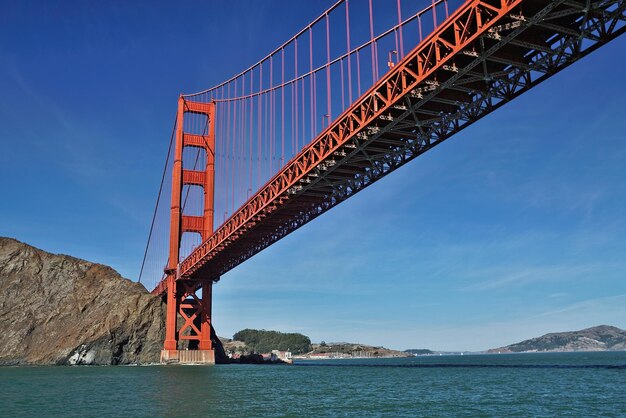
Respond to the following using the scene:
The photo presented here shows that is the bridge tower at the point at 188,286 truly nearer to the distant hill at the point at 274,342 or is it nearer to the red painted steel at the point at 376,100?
the red painted steel at the point at 376,100

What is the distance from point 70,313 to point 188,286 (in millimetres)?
22980

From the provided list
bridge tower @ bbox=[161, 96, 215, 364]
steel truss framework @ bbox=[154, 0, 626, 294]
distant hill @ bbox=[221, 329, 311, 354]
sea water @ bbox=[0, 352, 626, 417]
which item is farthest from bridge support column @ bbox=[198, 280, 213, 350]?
distant hill @ bbox=[221, 329, 311, 354]

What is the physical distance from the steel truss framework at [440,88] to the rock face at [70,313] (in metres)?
32.1

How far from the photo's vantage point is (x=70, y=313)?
75750 mm

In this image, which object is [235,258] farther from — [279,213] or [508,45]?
[508,45]

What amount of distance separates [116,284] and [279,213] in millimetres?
42120

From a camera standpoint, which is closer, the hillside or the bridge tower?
the bridge tower

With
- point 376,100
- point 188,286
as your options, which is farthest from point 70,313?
point 376,100

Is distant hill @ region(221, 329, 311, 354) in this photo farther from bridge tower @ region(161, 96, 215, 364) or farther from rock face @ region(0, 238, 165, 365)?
bridge tower @ region(161, 96, 215, 364)

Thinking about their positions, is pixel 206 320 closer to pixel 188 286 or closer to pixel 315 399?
pixel 188 286

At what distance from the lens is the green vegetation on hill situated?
6890 inches

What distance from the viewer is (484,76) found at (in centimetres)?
2252

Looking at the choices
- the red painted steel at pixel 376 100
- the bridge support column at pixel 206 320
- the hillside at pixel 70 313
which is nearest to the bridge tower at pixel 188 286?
the bridge support column at pixel 206 320

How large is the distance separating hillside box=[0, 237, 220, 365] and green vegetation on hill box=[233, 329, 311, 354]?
9932 cm
